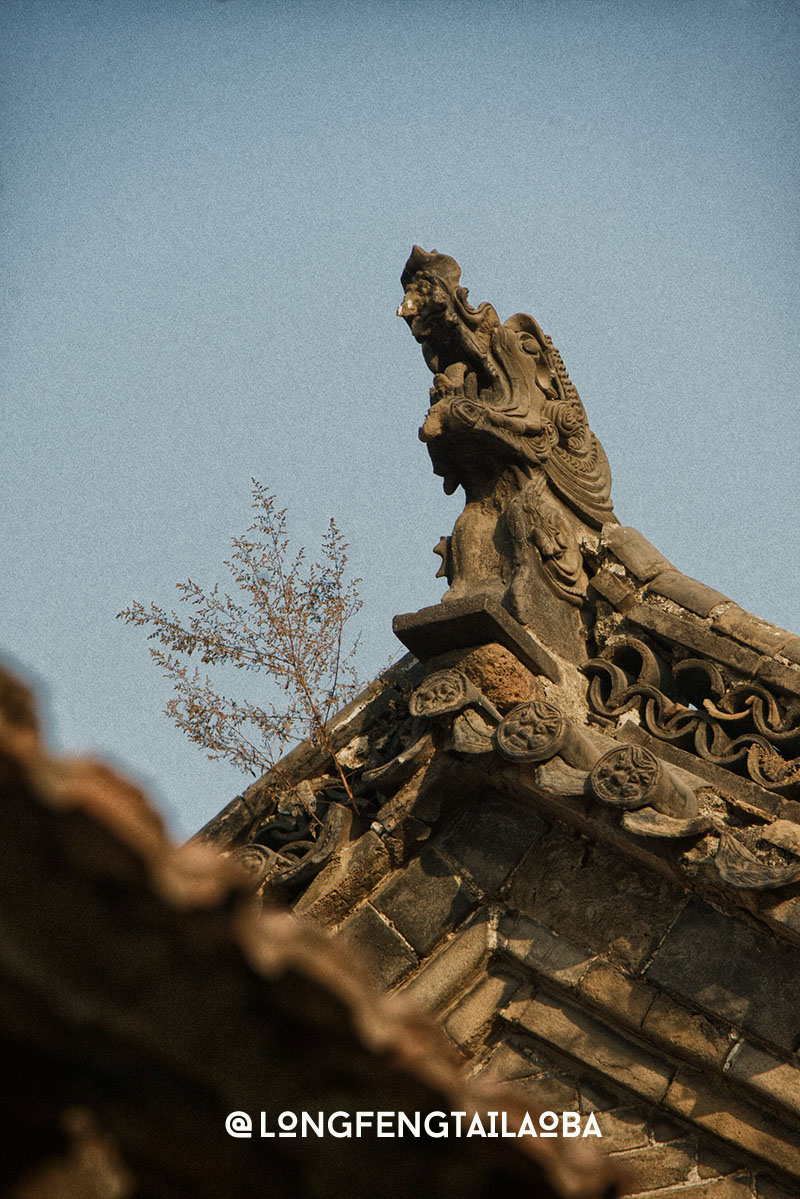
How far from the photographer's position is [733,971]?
4535 mm

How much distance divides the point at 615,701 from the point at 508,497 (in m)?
1.06

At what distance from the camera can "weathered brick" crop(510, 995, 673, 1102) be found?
15.0 feet

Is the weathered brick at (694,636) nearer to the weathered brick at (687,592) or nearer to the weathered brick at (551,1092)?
the weathered brick at (687,592)

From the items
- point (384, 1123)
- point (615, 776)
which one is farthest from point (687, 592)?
point (384, 1123)

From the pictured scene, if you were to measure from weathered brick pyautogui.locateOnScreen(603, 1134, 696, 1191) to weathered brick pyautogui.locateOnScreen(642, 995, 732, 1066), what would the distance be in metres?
0.29

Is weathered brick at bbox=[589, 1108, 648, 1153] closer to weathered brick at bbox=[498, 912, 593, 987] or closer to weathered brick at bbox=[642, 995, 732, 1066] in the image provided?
weathered brick at bbox=[642, 995, 732, 1066]

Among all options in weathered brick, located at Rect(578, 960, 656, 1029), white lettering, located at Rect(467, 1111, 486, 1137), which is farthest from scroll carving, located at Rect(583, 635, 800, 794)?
white lettering, located at Rect(467, 1111, 486, 1137)

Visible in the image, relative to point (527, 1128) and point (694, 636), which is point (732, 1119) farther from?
point (527, 1128)

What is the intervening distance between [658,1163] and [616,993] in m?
0.54

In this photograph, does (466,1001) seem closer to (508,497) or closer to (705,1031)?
(705,1031)

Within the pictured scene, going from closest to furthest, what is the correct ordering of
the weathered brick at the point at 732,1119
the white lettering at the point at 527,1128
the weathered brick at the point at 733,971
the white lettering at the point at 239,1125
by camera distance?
the white lettering at the point at 239,1125, the white lettering at the point at 527,1128, the weathered brick at the point at 732,1119, the weathered brick at the point at 733,971

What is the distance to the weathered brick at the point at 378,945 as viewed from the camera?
16.7 feet

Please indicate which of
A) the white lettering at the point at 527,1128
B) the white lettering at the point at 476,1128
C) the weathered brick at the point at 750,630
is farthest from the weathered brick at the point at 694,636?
the white lettering at the point at 476,1128

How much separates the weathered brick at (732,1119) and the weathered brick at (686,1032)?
94 millimetres
